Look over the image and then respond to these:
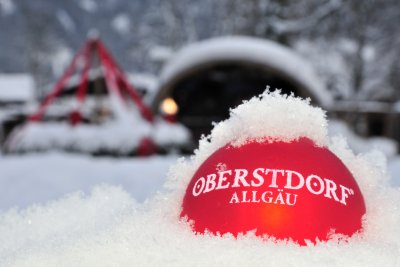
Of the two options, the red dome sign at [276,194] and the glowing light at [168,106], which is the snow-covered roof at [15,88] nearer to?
the glowing light at [168,106]

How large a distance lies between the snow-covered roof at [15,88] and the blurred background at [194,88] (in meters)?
3.15

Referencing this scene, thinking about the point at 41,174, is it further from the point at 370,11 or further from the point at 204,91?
the point at 370,11

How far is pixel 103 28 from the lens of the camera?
56.9 m

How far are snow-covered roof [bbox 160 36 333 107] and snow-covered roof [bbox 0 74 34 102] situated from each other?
33.7 meters

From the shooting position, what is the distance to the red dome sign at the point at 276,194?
178 cm

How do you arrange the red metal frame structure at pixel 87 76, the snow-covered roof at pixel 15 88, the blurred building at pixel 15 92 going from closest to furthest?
the red metal frame structure at pixel 87 76 → the blurred building at pixel 15 92 → the snow-covered roof at pixel 15 88

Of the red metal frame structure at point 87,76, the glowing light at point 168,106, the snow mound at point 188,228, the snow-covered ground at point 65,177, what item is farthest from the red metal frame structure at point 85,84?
the snow mound at point 188,228

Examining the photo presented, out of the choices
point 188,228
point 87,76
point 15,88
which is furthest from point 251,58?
point 15,88

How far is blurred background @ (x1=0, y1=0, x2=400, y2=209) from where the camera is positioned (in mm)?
6555

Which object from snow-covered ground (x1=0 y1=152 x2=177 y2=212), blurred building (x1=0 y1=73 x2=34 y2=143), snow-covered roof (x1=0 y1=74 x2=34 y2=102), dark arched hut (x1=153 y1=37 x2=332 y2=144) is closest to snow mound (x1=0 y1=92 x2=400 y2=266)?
snow-covered ground (x1=0 y1=152 x2=177 y2=212)

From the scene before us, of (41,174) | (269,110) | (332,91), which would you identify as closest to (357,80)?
(332,91)

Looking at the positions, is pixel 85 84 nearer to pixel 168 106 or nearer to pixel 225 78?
pixel 168 106

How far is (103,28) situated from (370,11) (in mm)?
43904

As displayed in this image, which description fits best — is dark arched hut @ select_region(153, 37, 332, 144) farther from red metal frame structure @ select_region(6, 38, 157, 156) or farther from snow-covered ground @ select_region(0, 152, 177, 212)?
snow-covered ground @ select_region(0, 152, 177, 212)
